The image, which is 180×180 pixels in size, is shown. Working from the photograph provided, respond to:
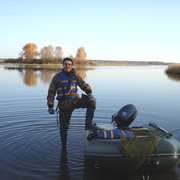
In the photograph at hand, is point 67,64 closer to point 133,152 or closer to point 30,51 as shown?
point 133,152

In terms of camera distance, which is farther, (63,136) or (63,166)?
(63,136)

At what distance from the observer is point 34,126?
10391mm

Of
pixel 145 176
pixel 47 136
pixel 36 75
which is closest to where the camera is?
pixel 145 176

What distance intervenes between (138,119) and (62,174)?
606 centimetres

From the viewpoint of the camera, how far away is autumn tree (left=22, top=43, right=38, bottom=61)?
3848 inches

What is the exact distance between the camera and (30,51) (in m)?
99.8

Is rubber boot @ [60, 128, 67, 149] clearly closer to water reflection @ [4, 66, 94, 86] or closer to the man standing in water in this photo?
the man standing in water

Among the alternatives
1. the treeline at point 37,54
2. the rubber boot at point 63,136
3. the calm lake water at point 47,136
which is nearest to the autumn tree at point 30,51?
the treeline at point 37,54

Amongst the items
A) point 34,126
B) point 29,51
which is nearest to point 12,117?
point 34,126

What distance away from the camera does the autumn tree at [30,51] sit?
97738 mm

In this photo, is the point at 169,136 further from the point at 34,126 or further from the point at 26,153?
the point at 34,126

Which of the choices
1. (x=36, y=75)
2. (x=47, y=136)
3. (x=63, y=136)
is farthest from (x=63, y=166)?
(x=36, y=75)

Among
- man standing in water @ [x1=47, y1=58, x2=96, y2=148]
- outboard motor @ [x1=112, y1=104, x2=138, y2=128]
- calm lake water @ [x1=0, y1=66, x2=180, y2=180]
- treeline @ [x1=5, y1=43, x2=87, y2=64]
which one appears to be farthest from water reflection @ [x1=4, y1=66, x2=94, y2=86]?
treeline @ [x1=5, y1=43, x2=87, y2=64]

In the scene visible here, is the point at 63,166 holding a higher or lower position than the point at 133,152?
lower
